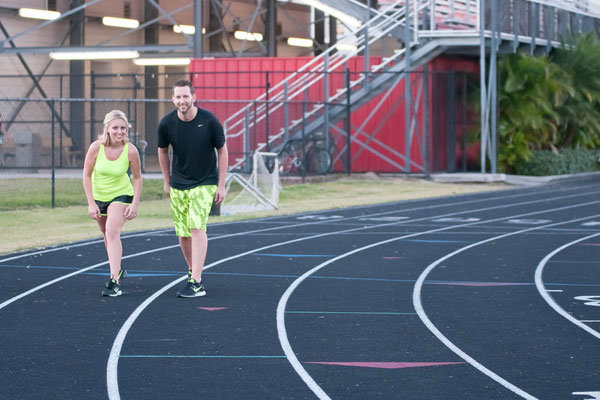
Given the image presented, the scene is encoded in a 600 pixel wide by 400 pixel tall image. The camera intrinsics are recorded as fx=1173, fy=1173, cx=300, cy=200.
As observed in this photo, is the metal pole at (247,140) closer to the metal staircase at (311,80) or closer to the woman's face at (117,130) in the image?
the metal staircase at (311,80)

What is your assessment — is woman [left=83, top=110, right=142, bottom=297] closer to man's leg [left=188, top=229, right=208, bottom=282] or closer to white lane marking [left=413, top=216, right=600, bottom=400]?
man's leg [left=188, top=229, right=208, bottom=282]

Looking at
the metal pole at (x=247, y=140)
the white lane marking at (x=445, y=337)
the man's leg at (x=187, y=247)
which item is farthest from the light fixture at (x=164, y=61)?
the man's leg at (x=187, y=247)

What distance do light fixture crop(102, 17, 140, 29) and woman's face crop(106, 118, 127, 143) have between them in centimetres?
2759

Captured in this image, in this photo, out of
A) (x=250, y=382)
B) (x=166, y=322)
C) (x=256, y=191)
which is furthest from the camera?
(x=256, y=191)

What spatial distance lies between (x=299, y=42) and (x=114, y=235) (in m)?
33.3

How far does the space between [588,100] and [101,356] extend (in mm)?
30928

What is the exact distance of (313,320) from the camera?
9.12 meters

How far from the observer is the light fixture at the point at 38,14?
1358 inches

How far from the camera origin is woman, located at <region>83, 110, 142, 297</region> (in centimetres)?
1035

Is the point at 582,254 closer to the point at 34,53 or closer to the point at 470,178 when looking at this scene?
the point at 470,178

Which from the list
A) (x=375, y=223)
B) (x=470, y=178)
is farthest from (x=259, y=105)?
(x=375, y=223)

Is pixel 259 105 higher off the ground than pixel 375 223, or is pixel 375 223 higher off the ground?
pixel 259 105

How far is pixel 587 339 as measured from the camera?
8.25 metres

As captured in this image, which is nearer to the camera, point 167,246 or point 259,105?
point 167,246
